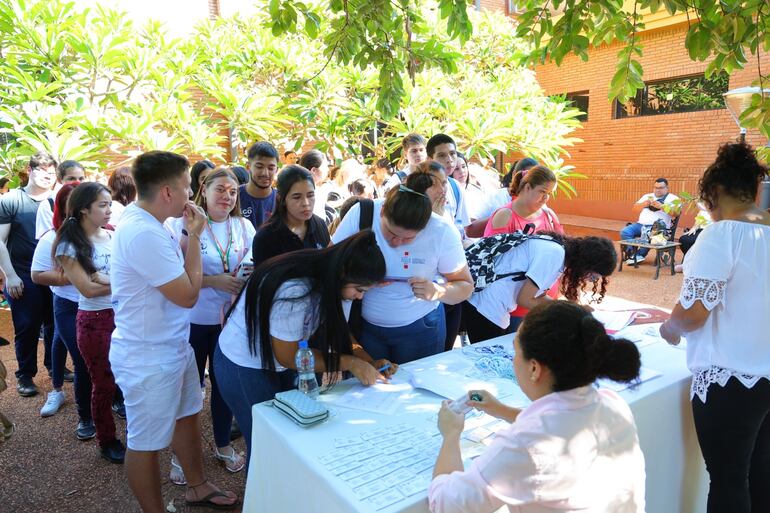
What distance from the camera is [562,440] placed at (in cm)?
117

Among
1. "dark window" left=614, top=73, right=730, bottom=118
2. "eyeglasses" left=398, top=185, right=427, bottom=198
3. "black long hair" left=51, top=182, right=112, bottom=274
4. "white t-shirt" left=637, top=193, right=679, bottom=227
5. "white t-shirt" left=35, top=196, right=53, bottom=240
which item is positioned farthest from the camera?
"dark window" left=614, top=73, right=730, bottom=118

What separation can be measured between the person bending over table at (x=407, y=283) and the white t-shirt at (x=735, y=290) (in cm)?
103

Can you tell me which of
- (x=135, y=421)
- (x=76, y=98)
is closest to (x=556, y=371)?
(x=135, y=421)

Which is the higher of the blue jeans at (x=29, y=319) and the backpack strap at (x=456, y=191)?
the backpack strap at (x=456, y=191)

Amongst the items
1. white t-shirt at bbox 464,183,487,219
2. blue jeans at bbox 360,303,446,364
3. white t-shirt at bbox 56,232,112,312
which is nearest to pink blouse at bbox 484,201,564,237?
blue jeans at bbox 360,303,446,364

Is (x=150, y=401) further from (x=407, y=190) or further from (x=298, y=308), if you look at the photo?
(x=407, y=190)

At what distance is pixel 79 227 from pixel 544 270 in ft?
8.14

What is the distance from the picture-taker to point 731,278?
1.86 m

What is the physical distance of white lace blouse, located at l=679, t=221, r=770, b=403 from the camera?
1.82 m

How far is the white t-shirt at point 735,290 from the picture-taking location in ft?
5.98

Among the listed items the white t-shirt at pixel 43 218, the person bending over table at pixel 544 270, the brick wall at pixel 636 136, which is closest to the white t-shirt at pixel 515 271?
the person bending over table at pixel 544 270

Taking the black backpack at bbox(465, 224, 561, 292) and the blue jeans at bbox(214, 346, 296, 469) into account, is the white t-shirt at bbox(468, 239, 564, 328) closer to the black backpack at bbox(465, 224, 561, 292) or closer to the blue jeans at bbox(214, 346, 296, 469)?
the black backpack at bbox(465, 224, 561, 292)

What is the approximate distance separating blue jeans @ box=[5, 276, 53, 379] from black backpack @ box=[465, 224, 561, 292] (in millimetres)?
3396

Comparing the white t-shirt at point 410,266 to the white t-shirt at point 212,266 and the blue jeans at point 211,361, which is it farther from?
the blue jeans at point 211,361
